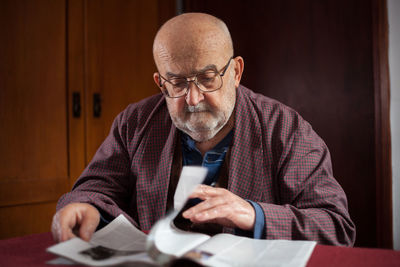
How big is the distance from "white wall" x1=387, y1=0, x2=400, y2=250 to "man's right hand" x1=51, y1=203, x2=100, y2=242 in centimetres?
153

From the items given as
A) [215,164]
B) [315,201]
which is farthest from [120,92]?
[315,201]

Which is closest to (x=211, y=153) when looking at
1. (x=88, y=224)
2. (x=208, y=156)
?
(x=208, y=156)

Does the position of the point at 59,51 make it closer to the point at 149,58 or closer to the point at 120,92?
the point at 120,92

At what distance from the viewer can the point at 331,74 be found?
2.14m

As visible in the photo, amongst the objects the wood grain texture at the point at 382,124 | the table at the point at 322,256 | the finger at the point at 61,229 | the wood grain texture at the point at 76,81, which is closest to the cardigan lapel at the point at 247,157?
the table at the point at 322,256

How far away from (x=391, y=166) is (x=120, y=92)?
1.71 m

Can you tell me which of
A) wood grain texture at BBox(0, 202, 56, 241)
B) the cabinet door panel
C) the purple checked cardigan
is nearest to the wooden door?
wood grain texture at BBox(0, 202, 56, 241)

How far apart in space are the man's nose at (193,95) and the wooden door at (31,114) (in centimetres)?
133

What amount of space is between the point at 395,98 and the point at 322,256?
1.41 meters

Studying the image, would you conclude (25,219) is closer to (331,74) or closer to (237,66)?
(237,66)

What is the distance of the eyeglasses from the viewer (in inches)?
43.0

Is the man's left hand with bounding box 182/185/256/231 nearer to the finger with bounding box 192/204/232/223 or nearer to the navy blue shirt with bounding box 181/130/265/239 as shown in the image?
→ the finger with bounding box 192/204/232/223

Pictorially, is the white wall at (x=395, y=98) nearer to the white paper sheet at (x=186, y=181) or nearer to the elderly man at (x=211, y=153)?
the elderly man at (x=211, y=153)

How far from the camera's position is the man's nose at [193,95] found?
3.56 ft
